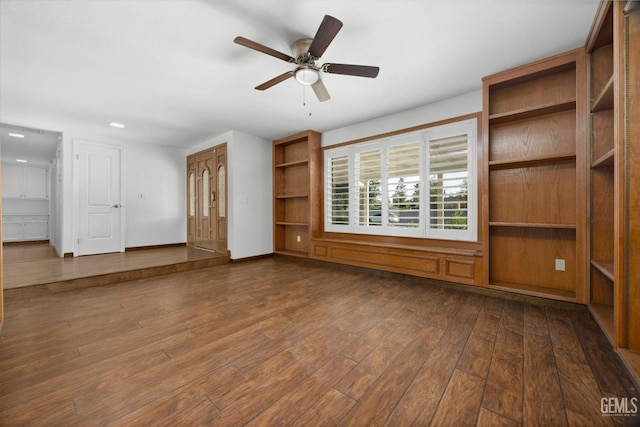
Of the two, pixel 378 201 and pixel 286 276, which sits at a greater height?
pixel 378 201

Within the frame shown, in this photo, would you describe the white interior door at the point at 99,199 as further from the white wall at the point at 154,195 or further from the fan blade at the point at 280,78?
the fan blade at the point at 280,78

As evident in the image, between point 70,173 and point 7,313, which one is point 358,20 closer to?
point 7,313

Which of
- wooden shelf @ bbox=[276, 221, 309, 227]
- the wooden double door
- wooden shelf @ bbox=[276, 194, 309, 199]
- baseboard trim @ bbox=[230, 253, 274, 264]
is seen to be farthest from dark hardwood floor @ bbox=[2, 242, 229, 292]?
wooden shelf @ bbox=[276, 194, 309, 199]

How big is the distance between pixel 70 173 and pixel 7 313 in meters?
3.39

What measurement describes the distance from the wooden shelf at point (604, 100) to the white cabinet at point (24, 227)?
12.0 metres

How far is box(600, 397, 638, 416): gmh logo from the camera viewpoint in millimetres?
1262

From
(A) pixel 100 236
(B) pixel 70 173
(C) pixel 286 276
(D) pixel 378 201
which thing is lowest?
(C) pixel 286 276

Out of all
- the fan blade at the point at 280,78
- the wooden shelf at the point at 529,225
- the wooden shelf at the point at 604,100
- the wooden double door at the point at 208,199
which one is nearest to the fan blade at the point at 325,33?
the fan blade at the point at 280,78

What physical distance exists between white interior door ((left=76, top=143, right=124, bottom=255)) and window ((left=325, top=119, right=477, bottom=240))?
4558 millimetres

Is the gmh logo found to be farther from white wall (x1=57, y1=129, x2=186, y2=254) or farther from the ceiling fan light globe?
white wall (x1=57, y1=129, x2=186, y2=254)

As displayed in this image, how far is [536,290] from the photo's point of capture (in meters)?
2.73

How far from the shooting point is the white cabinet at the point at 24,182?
713cm

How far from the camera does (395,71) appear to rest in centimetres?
284

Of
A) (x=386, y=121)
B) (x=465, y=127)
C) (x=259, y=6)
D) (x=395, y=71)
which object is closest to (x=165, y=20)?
(x=259, y=6)
